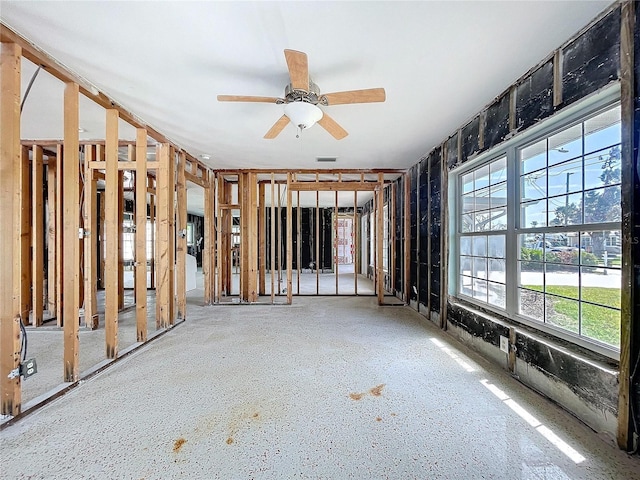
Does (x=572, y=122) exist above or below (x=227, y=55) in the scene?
below

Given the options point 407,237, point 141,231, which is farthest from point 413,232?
point 141,231

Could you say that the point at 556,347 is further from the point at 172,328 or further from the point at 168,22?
the point at 172,328

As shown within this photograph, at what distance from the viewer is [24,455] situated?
1546mm

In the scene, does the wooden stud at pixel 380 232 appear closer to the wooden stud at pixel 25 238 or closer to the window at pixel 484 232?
the window at pixel 484 232

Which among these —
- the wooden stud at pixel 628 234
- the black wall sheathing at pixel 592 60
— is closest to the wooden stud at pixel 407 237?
the black wall sheathing at pixel 592 60

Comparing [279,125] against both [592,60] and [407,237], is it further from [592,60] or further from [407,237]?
[407,237]

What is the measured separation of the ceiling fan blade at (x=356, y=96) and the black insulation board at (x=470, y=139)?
1.46 metres

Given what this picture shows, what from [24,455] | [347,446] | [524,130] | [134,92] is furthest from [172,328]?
[524,130]

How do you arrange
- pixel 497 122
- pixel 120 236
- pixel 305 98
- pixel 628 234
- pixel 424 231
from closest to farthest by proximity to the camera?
pixel 628 234, pixel 305 98, pixel 497 122, pixel 120 236, pixel 424 231

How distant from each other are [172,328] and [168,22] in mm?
3380

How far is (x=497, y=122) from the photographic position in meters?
2.72

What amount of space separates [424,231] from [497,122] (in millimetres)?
2148

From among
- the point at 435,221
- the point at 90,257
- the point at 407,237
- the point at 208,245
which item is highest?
the point at 435,221

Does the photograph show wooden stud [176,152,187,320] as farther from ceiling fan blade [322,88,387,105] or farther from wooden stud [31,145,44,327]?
ceiling fan blade [322,88,387,105]
